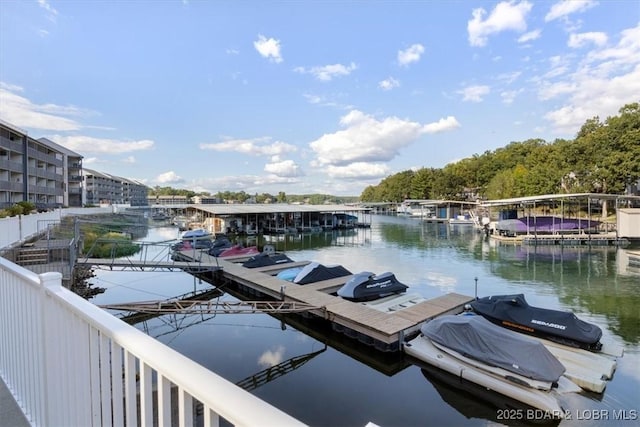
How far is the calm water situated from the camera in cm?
773

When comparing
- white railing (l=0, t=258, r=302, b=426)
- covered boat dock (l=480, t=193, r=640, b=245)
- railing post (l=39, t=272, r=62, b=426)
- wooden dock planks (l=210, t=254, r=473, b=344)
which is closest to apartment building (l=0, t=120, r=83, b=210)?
wooden dock planks (l=210, t=254, r=473, b=344)

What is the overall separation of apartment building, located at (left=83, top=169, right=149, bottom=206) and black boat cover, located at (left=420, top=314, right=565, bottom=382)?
281 feet

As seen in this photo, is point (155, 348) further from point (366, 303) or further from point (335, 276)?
point (335, 276)

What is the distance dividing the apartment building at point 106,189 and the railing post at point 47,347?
8810 centimetres

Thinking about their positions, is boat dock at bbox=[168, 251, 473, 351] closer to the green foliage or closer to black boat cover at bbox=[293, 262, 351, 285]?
black boat cover at bbox=[293, 262, 351, 285]

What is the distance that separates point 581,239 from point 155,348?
133 feet

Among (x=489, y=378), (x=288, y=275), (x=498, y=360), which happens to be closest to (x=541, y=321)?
(x=498, y=360)

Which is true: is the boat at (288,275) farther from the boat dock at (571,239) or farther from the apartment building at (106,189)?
the apartment building at (106,189)

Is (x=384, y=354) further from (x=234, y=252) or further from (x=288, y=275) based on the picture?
(x=234, y=252)

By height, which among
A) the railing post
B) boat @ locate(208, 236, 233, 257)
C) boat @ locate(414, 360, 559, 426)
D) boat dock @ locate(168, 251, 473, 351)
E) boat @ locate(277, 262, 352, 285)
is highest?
the railing post

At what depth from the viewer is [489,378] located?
8.28 metres

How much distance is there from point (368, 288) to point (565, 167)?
4497cm

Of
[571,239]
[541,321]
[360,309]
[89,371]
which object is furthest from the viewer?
[571,239]

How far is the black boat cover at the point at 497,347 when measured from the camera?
7879 mm
